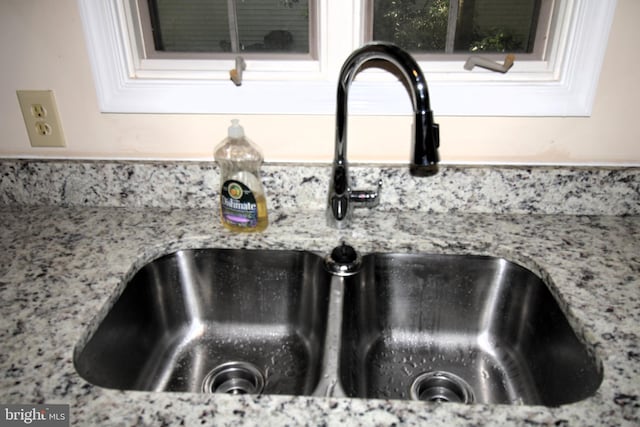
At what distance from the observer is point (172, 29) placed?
103cm

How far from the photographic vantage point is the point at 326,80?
97 centimetres

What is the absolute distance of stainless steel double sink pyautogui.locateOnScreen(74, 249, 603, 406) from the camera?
872mm

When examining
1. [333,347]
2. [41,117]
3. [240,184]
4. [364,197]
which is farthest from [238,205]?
[41,117]

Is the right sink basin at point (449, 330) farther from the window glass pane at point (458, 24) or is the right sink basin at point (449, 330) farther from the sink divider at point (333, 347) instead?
the window glass pane at point (458, 24)

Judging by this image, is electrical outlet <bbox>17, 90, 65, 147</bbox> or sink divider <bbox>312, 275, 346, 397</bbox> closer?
sink divider <bbox>312, 275, 346, 397</bbox>

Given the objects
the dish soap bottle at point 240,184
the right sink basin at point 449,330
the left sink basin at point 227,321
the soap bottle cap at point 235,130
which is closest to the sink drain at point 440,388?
the right sink basin at point 449,330

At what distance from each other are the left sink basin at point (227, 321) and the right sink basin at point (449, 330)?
0.10 metres

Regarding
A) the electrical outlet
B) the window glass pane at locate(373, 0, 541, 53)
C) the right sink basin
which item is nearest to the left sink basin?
the right sink basin

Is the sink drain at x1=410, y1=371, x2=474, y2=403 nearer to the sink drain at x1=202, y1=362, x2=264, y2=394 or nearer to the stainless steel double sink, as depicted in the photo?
the stainless steel double sink

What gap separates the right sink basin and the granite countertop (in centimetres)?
5

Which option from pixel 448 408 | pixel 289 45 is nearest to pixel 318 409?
pixel 448 408

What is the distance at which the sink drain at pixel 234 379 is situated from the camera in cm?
90

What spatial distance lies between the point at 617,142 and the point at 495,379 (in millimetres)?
569

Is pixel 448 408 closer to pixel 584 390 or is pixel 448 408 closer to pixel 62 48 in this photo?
pixel 584 390
